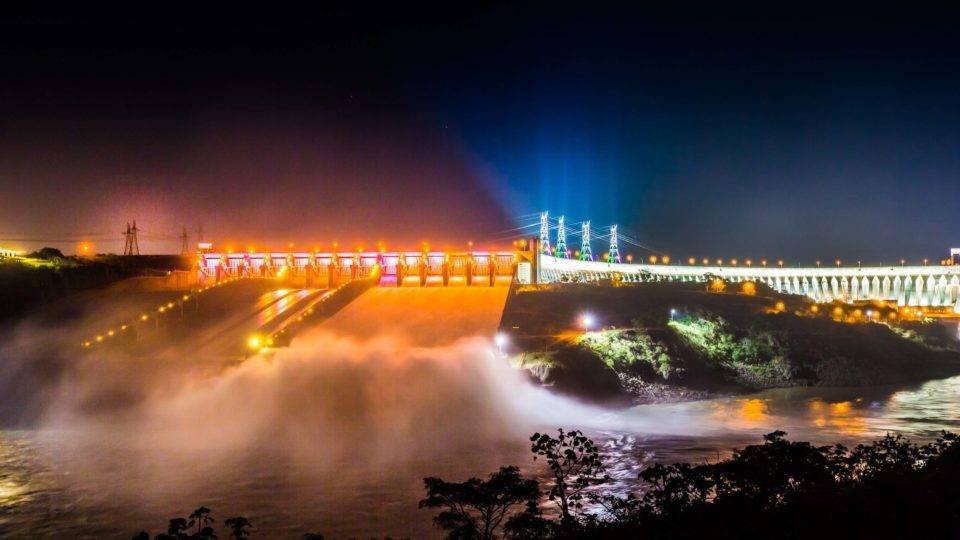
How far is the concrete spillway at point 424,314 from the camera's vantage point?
135ft

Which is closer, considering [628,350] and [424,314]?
[628,350]

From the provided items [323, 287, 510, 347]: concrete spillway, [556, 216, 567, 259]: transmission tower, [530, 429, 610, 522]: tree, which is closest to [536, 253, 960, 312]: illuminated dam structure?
[556, 216, 567, 259]: transmission tower

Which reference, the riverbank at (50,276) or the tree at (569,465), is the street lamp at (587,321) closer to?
the tree at (569,465)

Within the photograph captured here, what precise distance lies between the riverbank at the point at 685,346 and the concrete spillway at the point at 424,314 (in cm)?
156

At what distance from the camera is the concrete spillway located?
135ft

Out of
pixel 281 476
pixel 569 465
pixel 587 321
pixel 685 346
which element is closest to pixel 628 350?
pixel 685 346

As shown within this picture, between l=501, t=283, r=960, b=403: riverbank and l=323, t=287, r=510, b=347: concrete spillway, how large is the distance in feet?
5.11

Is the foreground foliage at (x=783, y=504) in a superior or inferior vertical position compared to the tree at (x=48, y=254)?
inferior

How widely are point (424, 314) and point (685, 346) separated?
15.1 meters

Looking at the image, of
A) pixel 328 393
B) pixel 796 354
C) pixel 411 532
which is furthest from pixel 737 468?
pixel 796 354

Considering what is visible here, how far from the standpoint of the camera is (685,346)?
42.2 metres

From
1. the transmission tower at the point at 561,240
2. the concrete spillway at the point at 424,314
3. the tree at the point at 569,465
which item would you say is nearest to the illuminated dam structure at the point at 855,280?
the transmission tower at the point at 561,240

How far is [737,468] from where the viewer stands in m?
13.4

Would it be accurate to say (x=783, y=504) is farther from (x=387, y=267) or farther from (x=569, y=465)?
(x=387, y=267)
